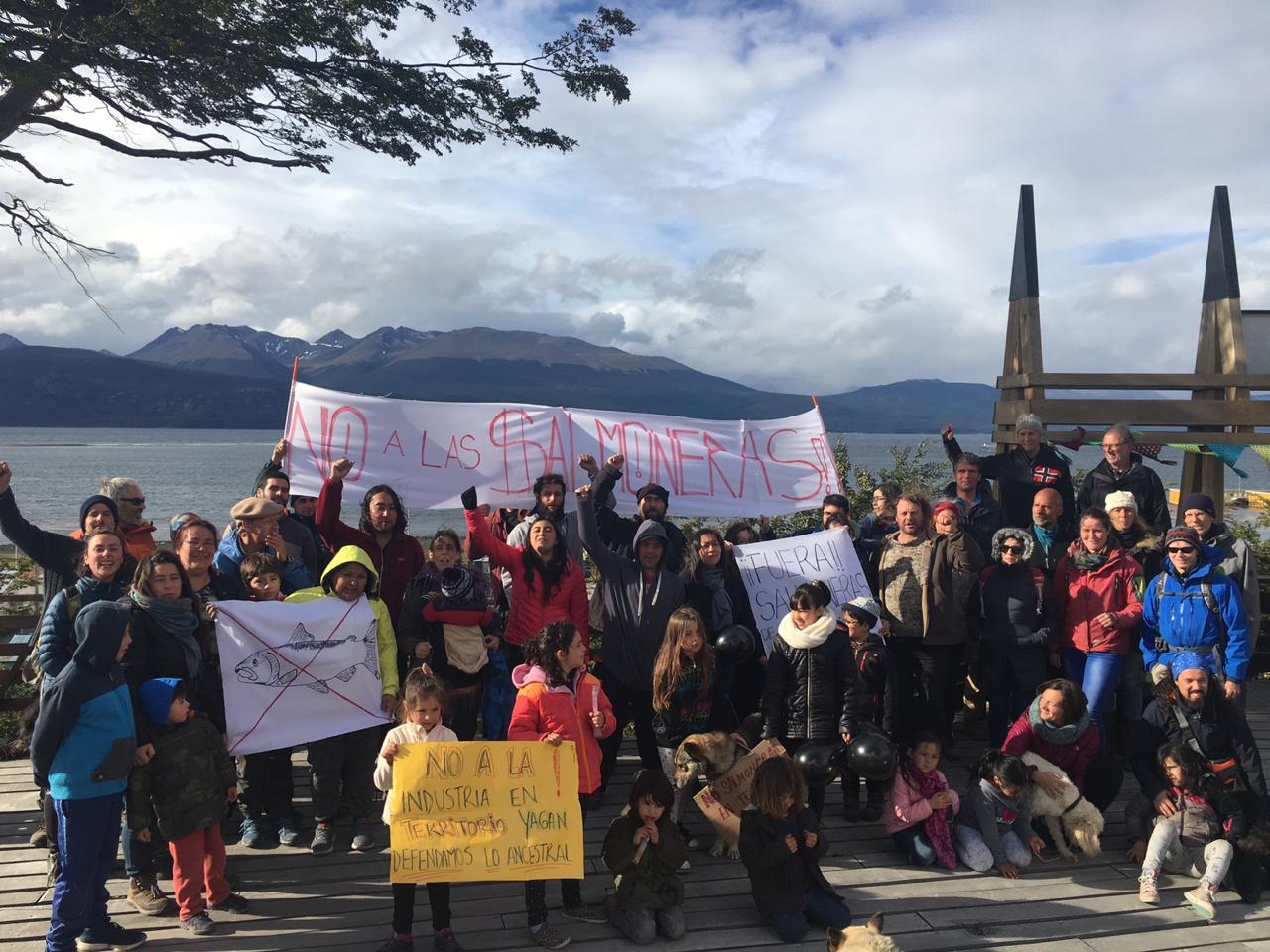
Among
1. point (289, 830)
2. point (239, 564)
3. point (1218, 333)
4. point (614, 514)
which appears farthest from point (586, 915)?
point (1218, 333)

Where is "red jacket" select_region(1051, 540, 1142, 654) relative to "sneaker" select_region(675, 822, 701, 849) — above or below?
above

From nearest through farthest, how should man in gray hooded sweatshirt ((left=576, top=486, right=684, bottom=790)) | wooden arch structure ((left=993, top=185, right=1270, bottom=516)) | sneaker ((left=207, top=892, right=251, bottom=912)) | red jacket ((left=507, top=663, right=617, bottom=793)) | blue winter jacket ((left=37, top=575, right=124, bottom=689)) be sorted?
blue winter jacket ((left=37, top=575, right=124, bottom=689)) < sneaker ((left=207, top=892, right=251, bottom=912)) < red jacket ((left=507, top=663, right=617, bottom=793)) < man in gray hooded sweatshirt ((left=576, top=486, right=684, bottom=790)) < wooden arch structure ((left=993, top=185, right=1270, bottom=516))

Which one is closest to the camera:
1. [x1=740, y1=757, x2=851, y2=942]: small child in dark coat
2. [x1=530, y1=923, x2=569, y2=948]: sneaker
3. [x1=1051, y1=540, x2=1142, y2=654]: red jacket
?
[x1=530, y1=923, x2=569, y2=948]: sneaker

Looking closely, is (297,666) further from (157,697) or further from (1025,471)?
(1025,471)

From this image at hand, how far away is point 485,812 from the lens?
4.77 metres

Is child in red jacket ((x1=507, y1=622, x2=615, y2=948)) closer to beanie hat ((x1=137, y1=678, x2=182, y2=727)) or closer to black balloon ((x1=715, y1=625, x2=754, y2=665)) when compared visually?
black balloon ((x1=715, y1=625, x2=754, y2=665))

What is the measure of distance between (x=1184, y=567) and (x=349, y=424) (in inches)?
257

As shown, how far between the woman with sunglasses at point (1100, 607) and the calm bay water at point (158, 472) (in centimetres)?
284

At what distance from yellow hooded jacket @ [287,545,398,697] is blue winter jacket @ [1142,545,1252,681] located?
16.0ft

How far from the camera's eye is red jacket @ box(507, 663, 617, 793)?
5.07m

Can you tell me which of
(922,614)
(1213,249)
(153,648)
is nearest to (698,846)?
(922,614)

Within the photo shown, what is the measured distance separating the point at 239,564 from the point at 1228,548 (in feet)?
21.8

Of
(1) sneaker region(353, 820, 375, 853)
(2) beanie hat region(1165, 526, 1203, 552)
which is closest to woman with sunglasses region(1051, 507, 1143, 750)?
(2) beanie hat region(1165, 526, 1203, 552)

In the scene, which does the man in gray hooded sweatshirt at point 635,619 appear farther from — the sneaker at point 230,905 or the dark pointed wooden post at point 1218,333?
the dark pointed wooden post at point 1218,333
